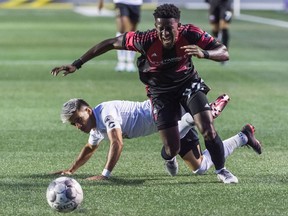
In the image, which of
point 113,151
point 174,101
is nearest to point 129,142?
point 174,101

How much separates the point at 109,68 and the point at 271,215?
628 inches

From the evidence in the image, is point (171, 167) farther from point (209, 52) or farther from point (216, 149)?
point (209, 52)

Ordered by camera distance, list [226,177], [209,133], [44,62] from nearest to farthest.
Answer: [209,133] < [226,177] < [44,62]

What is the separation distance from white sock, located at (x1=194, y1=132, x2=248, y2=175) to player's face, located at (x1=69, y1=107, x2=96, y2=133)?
4.46 feet

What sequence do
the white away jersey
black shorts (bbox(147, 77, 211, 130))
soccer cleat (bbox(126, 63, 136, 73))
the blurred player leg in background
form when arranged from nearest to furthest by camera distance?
black shorts (bbox(147, 77, 211, 130)), the white away jersey, soccer cleat (bbox(126, 63, 136, 73)), the blurred player leg in background

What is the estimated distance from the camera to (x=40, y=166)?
38.5ft

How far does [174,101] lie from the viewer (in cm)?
1080

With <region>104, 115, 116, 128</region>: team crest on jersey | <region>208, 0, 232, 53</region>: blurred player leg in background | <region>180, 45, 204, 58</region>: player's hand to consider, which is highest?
<region>180, 45, 204, 58</region>: player's hand

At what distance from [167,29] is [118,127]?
4.10 feet

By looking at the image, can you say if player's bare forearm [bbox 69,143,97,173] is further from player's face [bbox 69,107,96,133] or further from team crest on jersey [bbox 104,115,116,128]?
team crest on jersey [bbox 104,115,116,128]

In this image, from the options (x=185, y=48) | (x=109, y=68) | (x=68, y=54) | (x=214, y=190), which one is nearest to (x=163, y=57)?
(x=185, y=48)

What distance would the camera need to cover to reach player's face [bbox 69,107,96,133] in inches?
417

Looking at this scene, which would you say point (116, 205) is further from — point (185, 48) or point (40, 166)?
point (40, 166)

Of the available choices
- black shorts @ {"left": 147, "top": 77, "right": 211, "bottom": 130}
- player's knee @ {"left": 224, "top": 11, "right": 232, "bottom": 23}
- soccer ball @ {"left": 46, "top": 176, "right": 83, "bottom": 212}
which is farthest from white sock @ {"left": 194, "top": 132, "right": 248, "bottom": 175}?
player's knee @ {"left": 224, "top": 11, "right": 232, "bottom": 23}
